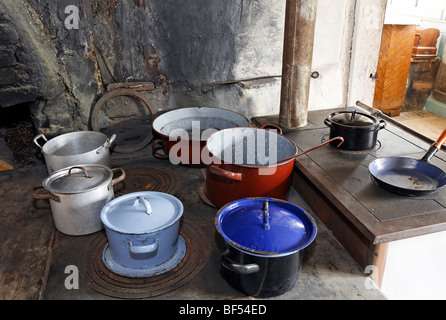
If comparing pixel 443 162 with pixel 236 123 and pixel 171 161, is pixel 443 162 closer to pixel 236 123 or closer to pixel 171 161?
pixel 236 123

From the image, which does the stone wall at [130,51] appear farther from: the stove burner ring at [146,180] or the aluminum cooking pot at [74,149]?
the stove burner ring at [146,180]

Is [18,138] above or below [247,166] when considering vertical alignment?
below

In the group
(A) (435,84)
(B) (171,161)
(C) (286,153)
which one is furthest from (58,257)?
(A) (435,84)

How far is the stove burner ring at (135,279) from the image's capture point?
181 cm

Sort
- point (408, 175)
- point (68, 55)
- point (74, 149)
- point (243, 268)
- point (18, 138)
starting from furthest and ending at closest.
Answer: point (18, 138) < point (68, 55) < point (74, 149) < point (408, 175) < point (243, 268)

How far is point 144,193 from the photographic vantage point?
2.06 metres

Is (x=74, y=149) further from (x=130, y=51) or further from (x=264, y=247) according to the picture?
(x=264, y=247)

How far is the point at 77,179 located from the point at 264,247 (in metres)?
1.19

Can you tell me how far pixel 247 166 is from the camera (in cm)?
213

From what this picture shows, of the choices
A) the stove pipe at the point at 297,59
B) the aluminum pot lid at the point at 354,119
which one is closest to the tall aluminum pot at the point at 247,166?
the aluminum pot lid at the point at 354,119

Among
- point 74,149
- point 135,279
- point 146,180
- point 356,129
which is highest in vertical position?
point 356,129

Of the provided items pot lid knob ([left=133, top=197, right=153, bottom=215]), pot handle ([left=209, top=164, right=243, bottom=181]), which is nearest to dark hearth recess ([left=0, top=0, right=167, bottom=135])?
pot handle ([left=209, top=164, right=243, bottom=181])

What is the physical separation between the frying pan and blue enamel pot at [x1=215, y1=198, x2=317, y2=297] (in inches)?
23.8

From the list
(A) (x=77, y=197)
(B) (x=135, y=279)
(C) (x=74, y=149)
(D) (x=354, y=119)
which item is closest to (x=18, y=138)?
(C) (x=74, y=149)
